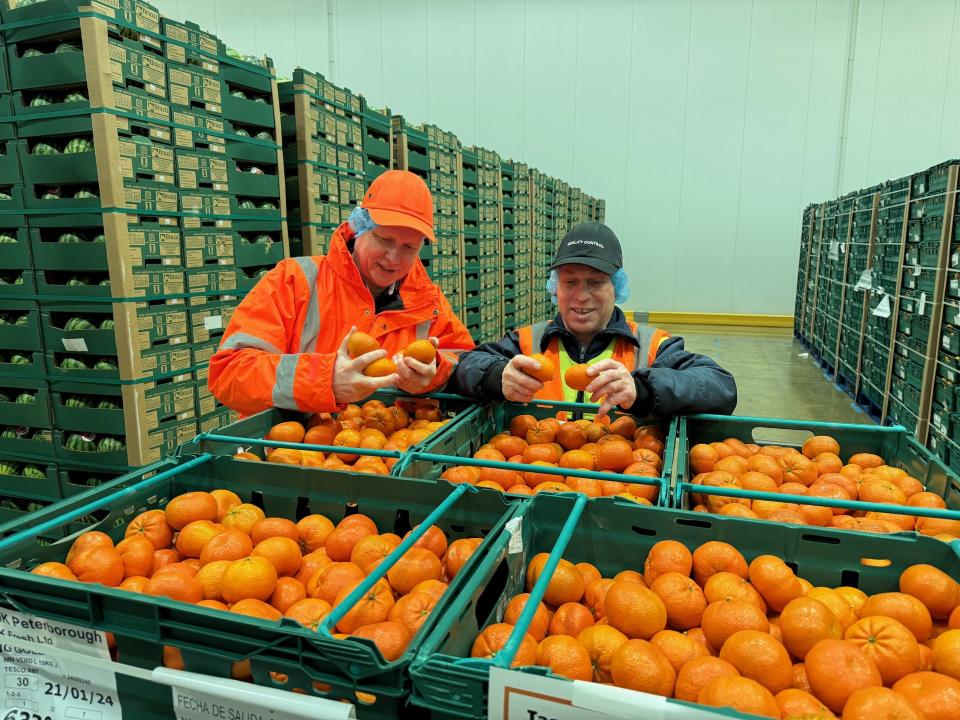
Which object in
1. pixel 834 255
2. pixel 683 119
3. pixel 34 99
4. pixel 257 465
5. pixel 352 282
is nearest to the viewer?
pixel 257 465

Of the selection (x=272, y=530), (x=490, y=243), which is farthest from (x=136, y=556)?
(x=490, y=243)

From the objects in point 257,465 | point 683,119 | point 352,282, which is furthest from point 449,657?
point 683,119

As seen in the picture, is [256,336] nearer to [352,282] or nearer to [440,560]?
[352,282]

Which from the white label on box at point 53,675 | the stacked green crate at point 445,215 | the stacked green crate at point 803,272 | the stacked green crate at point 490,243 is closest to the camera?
the white label on box at point 53,675

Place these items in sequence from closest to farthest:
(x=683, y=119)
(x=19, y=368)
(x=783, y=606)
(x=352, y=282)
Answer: (x=783, y=606)
(x=352, y=282)
(x=19, y=368)
(x=683, y=119)

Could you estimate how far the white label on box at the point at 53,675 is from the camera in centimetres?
106

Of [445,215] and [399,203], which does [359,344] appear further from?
[445,215]

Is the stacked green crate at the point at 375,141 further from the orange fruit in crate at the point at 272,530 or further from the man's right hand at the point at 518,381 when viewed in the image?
the orange fruit in crate at the point at 272,530

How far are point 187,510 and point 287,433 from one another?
22.7 inches

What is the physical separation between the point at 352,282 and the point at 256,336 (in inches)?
18.1

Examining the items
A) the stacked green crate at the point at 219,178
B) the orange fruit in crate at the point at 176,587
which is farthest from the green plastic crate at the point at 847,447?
the stacked green crate at the point at 219,178

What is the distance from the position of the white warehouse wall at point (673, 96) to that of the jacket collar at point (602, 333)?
11917 mm

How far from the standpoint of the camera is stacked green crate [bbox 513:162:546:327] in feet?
32.0

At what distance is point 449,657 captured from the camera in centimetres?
86
